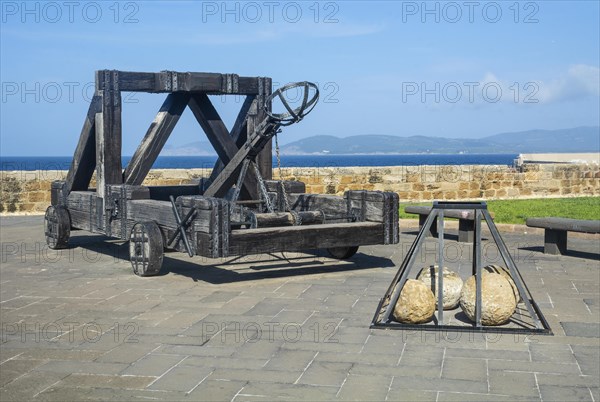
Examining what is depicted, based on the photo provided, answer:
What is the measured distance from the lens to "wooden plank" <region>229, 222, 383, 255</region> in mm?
7625

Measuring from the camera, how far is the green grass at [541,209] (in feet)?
46.2

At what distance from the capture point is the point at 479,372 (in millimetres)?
4770

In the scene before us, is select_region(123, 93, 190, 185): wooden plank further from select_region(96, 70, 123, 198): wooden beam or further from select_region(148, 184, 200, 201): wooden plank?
select_region(148, 184, 200, 201): wooden plank

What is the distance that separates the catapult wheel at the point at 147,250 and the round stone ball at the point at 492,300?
3386mm

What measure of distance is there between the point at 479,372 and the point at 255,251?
334 cm

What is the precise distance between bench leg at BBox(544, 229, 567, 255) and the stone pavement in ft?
3.62

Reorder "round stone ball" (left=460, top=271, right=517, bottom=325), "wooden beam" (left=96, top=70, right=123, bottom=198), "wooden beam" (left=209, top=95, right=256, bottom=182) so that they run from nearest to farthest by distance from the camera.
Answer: "round stone ball" (left=460, top=271, right=517, bottom=325), "wooden beam" (left=96, top=70, right=123, bottom=198), "wooden beam" (left=209, top=95, right=256, bottom=182)

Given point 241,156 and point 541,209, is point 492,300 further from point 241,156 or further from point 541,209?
point 541,209

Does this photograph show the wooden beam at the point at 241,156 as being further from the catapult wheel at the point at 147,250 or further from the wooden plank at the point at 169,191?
the wooden plank at the point at 169,191

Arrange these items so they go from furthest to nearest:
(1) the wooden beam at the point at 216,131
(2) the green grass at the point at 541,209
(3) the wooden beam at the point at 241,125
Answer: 1. (2) the green grass at the point at 541,209
2. (3) the wooden beam at the point at 241,125
3. (1) the wooden beam at the point at 216,131

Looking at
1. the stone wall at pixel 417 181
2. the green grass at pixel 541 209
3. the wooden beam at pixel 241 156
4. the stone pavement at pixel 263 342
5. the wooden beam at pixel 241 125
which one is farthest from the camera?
the stone wall at pixel 417 181

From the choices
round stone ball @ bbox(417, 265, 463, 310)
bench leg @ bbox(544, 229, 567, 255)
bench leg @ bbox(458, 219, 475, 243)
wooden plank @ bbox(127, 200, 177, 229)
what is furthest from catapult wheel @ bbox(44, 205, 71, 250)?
bench leg @ bbox(544, 229, 567, 255)

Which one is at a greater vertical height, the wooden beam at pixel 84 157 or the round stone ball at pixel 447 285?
Result: the wooden beam at pixel 84 157

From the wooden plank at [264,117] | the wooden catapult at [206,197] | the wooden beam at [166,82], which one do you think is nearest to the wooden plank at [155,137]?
the wooden catapult at [206,197]
